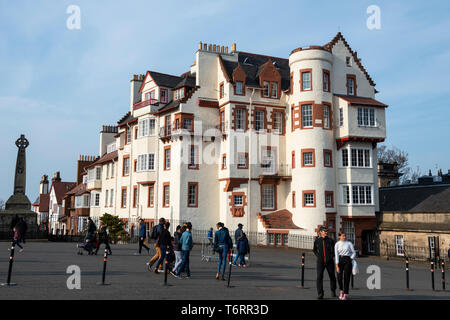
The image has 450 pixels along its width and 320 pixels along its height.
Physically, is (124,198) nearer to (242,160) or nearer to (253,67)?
(242,160)

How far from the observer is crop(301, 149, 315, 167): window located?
37.8m

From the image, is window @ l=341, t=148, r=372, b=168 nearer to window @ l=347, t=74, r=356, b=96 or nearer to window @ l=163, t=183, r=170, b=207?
window @ l=347, t=74, r=356, b=96

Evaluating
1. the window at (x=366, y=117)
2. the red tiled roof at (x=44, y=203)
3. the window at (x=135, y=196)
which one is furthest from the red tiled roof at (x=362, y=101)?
the red tiled roof at (x=44, y=203)

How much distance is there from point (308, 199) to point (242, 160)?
6681 millimetres

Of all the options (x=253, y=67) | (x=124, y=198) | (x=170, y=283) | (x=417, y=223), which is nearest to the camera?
(x=170, y=283)

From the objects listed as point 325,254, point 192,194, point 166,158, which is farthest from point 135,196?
point 325,254

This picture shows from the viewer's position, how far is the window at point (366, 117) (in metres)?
38.5

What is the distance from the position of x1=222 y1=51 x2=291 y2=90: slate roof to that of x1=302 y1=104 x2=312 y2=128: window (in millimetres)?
4669

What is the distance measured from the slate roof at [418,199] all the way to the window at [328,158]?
24.8ft

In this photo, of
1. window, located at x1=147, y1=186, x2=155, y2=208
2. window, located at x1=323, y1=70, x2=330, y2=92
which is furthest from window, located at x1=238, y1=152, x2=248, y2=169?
window, located at x1=147, y1=186, x2=155, y2=208

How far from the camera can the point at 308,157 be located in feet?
126

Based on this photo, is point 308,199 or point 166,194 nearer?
point 308,199

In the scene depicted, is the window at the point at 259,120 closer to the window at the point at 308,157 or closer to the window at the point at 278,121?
the window at the point at 278,121
